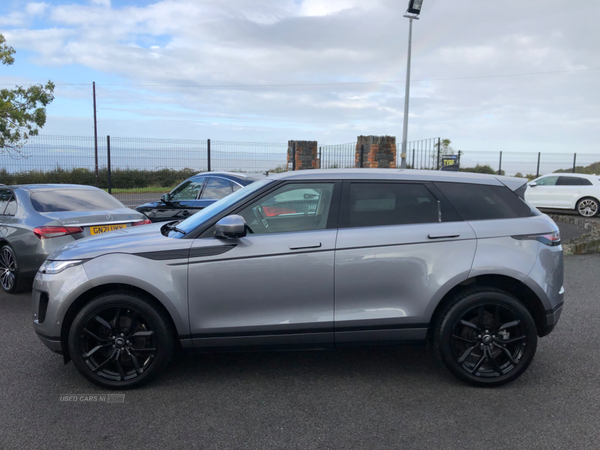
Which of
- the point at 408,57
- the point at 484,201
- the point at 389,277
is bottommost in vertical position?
the point at 389,277

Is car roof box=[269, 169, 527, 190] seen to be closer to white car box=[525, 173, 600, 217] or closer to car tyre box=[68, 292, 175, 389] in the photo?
car tyre box=[68, 292, 175, 389]

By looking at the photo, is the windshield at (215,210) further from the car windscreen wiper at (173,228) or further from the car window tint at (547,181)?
the car window tint at (547,181)

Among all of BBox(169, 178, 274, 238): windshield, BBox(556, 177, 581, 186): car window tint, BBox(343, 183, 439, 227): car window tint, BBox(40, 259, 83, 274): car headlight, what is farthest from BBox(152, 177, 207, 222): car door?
BBox(556, 177, 581, 186): car window tint

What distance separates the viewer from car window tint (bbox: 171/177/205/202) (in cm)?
909

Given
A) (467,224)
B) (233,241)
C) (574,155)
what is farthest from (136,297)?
(574,155)

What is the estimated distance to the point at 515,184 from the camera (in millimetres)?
3924

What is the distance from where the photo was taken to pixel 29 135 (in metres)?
17.5

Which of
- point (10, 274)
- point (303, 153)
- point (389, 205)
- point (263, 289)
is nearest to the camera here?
point (263, 289)

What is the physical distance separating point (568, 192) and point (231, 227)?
16.4m

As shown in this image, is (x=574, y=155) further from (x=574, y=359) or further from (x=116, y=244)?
(x=116, y=244)

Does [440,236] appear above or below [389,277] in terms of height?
above

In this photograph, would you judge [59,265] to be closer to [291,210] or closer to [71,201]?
[291,210]

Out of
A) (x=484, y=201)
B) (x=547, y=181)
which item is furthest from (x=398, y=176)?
(x=547, y=181)

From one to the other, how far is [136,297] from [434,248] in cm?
226
